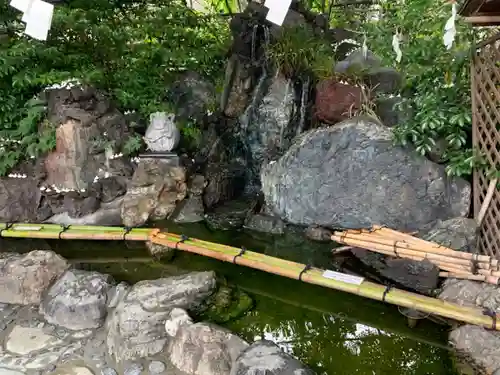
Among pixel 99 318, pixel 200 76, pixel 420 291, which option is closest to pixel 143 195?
pixel 99 318

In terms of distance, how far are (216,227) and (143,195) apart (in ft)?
3.82

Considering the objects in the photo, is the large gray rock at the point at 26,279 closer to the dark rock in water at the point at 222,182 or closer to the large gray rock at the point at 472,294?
the dark rock in water at the point at 222,182

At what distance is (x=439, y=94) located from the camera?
205 inches

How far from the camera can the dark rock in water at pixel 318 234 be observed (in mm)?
5703

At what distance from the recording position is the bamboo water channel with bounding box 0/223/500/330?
3479 millimetres

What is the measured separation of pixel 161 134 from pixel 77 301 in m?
3.22

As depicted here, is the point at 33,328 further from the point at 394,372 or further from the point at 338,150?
the point at 338,150

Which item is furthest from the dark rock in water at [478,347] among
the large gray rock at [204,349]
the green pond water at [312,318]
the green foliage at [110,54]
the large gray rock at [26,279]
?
the green foliage at [110,54]

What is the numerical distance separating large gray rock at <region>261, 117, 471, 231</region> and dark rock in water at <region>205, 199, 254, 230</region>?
54 centimetres

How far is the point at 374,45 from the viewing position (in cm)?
690

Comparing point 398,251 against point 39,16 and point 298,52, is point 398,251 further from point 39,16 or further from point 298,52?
point 39,16

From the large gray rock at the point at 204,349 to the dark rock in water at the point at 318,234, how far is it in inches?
100

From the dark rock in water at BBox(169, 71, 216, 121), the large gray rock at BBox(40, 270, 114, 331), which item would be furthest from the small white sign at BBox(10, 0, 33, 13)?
the dark rock in water at BBox(169, 71, 216, 121)

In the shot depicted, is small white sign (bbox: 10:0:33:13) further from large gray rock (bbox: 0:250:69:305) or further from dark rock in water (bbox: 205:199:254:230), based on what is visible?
dark rock in water (bbox: 205:199:254:230)
